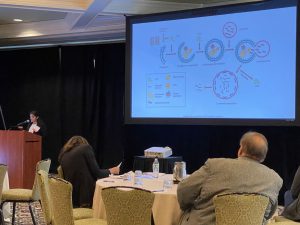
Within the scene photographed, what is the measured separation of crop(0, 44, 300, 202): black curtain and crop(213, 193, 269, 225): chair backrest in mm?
4665

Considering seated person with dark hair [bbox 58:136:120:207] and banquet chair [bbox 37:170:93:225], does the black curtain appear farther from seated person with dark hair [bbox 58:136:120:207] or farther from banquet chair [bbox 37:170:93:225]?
banquet chair [bbox 37:170:93:225]

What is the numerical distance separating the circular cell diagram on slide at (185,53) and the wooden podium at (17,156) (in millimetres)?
2788

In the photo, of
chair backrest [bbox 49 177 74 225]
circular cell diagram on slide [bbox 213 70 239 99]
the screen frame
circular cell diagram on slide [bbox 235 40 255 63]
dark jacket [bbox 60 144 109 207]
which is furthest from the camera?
circular cell diagram on slide [bbox 213 70 239 99]

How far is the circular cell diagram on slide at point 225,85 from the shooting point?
563cm

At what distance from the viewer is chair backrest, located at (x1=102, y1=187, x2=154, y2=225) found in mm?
3121

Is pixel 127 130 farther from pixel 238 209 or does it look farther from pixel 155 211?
pixel 238 209

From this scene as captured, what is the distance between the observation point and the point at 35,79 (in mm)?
10367

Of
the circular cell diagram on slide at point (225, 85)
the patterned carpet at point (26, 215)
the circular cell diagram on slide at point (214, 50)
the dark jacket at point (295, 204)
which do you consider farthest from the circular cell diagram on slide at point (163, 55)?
the dark jacket at point (295, 204)

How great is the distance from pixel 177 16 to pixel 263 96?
4.92 ft

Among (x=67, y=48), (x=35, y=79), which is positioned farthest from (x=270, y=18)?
(x=35, y=79)

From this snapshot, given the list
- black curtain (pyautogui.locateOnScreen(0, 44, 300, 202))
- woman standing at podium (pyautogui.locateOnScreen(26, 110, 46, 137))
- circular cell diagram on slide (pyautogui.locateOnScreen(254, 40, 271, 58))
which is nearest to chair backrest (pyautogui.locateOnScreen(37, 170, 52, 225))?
circular cell diagram on slide (pyautogui.locateOnScreen(254, 40, 271, 58))

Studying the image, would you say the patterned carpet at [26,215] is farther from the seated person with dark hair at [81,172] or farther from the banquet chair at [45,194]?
the banquet chair at [45,194]

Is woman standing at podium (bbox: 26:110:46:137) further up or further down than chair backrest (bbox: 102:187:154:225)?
further up

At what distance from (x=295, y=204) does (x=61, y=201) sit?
6.46 feet
